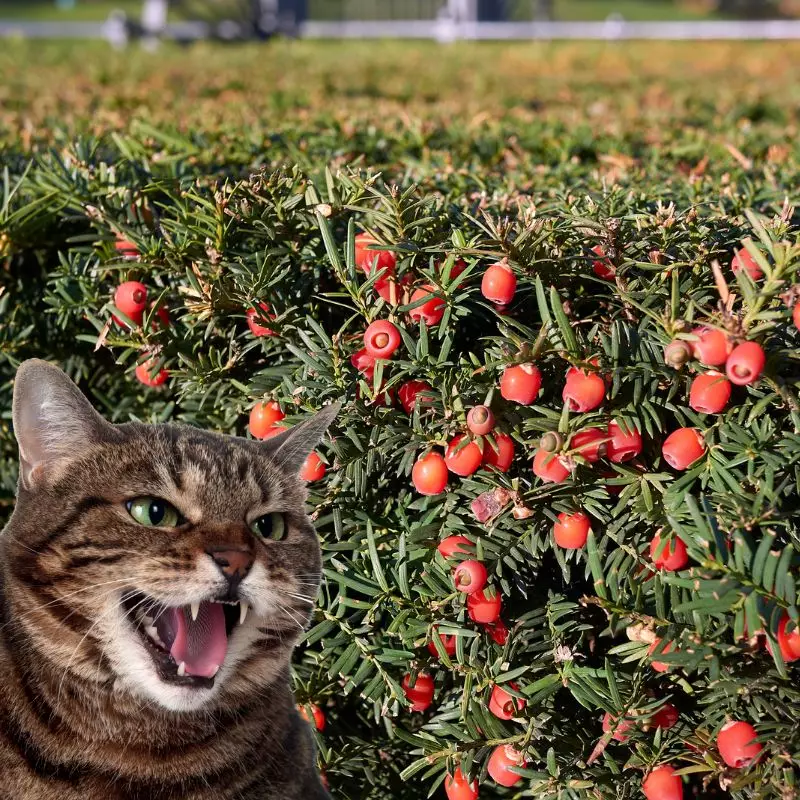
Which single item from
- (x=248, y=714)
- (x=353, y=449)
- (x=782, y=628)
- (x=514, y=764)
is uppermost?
(x=353, y=449)

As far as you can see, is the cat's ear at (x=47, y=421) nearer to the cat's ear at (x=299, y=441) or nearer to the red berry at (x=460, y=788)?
the cat's ear at (x=299, y=441)

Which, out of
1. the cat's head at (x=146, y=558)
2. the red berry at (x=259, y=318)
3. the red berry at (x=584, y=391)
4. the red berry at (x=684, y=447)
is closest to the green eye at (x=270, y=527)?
the cat's head at (x=146, y=558)

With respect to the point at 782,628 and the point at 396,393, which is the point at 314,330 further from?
the point at 782,628

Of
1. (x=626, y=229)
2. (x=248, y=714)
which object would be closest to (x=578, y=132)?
(x=626, y=229)

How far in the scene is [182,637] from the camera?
227cm

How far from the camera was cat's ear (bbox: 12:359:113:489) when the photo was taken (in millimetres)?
2354

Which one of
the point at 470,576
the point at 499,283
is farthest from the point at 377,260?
the point at 470,576

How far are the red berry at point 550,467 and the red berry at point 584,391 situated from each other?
15 cm

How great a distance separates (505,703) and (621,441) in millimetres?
843

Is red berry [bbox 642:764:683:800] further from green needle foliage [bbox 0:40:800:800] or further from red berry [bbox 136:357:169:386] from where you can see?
red berry [bbox 136:357:169:386]

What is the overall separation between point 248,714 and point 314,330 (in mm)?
1139

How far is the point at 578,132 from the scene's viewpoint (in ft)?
17.3

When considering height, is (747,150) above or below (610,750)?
Result: above

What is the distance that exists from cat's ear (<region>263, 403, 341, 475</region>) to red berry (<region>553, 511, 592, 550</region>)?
69 cm
